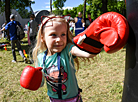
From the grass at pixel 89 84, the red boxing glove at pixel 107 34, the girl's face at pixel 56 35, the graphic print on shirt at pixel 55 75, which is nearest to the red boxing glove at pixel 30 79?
the graphic print on shirt at pixel 55 75

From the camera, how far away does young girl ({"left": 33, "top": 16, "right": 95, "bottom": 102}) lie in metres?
1.27

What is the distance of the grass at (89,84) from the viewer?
2.54 metres

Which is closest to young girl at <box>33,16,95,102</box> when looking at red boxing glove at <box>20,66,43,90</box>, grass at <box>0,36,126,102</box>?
red boxing glove at <box>20,66,43,90</box>

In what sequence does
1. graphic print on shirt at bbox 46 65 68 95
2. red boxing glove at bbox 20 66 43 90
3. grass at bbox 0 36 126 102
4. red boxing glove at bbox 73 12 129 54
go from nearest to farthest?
red boxing glove at bbox 73 12 129 54 < red boxing glove at bbox 20 66 43 90 < graphic print on shirt at bbox 46 65 68 95 < grass at bbox 0 36 126 102

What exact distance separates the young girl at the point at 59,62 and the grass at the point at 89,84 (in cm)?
54

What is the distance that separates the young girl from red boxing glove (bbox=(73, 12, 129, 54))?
39cm

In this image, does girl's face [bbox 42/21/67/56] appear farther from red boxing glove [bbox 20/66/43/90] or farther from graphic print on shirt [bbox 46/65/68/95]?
red boxing glove [bbox 20/66/43/90]

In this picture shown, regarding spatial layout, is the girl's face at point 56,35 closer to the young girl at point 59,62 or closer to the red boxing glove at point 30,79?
the young girl at point 59,62

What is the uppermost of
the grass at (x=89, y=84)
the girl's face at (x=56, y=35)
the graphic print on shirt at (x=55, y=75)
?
the girl's face at (x=56, y=35)

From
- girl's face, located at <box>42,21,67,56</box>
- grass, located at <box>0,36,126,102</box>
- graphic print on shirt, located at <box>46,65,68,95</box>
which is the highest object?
girl's face, located at <box>42,21,67,56</box>

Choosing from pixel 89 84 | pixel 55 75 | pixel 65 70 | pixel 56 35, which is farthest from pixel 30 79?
pixel 89 84

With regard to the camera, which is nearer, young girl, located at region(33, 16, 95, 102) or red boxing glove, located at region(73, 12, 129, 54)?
red boxing glove, located at region(73, 12, 129, 54)

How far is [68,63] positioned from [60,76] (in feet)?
0.53

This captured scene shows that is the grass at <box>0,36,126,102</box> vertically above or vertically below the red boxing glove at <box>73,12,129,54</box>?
below
